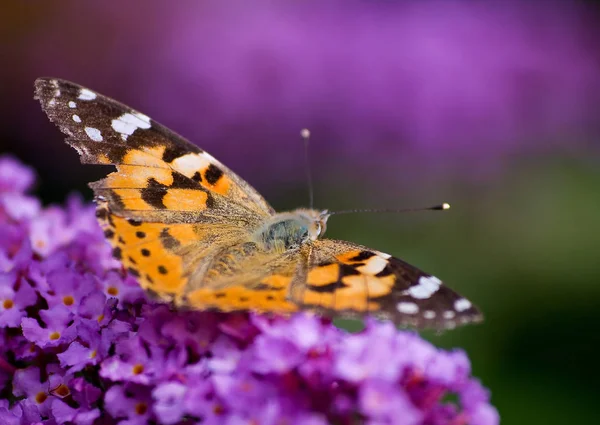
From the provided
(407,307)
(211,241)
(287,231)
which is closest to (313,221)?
(287,231)

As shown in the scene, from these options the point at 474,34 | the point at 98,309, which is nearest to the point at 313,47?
the point at 474,34

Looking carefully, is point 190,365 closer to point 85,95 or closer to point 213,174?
point 213,174

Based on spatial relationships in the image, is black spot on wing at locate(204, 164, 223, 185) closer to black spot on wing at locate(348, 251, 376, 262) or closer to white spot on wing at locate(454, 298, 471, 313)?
black spot on wing at locate(348, 251, 376, 262)

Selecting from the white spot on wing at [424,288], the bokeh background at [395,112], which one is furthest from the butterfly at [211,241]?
the bokeh background at [395,112]

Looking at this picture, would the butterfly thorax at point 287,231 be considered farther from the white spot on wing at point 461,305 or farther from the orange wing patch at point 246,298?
the white spot on wing at point 461,305

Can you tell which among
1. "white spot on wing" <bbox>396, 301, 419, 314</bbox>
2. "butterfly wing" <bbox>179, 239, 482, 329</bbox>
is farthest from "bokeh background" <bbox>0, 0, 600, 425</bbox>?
"white spot on wing" <bbox>396, 301, 419, 314</bbox>

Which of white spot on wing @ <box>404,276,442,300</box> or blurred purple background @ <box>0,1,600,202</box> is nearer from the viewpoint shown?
white spot on wing @ <box>404,276,442,300</box>
